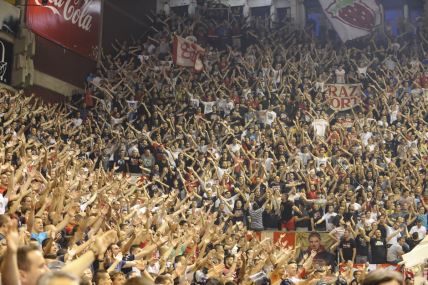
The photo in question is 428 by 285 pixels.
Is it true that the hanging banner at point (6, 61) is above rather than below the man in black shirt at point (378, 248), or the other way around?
above

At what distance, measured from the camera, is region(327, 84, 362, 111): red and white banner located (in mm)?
24419

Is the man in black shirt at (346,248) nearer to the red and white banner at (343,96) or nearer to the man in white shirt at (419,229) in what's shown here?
the man in white shirt at (419,229)

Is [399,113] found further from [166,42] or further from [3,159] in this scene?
[3,159]

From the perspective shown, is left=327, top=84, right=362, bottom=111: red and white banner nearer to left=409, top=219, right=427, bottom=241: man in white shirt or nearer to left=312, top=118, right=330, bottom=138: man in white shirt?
left=312, top=118, right=330, bottom=138: man in white shirt

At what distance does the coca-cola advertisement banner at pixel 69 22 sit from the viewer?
2628cm

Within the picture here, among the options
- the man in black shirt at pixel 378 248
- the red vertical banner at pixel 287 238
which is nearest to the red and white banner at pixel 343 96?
the red vertical banner at pixel 287 238

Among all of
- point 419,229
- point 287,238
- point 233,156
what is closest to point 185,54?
point 233,156

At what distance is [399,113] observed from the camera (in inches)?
875

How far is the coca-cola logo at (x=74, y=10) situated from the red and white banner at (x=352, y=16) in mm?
9174

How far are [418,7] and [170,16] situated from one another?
1066 cm

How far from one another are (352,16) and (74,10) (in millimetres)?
10569

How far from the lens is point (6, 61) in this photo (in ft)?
82.4

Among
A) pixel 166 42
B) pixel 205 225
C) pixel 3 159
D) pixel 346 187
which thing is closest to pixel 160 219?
pixel 205 225

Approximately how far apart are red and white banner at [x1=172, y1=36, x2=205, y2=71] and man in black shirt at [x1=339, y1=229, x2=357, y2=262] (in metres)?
12.2
